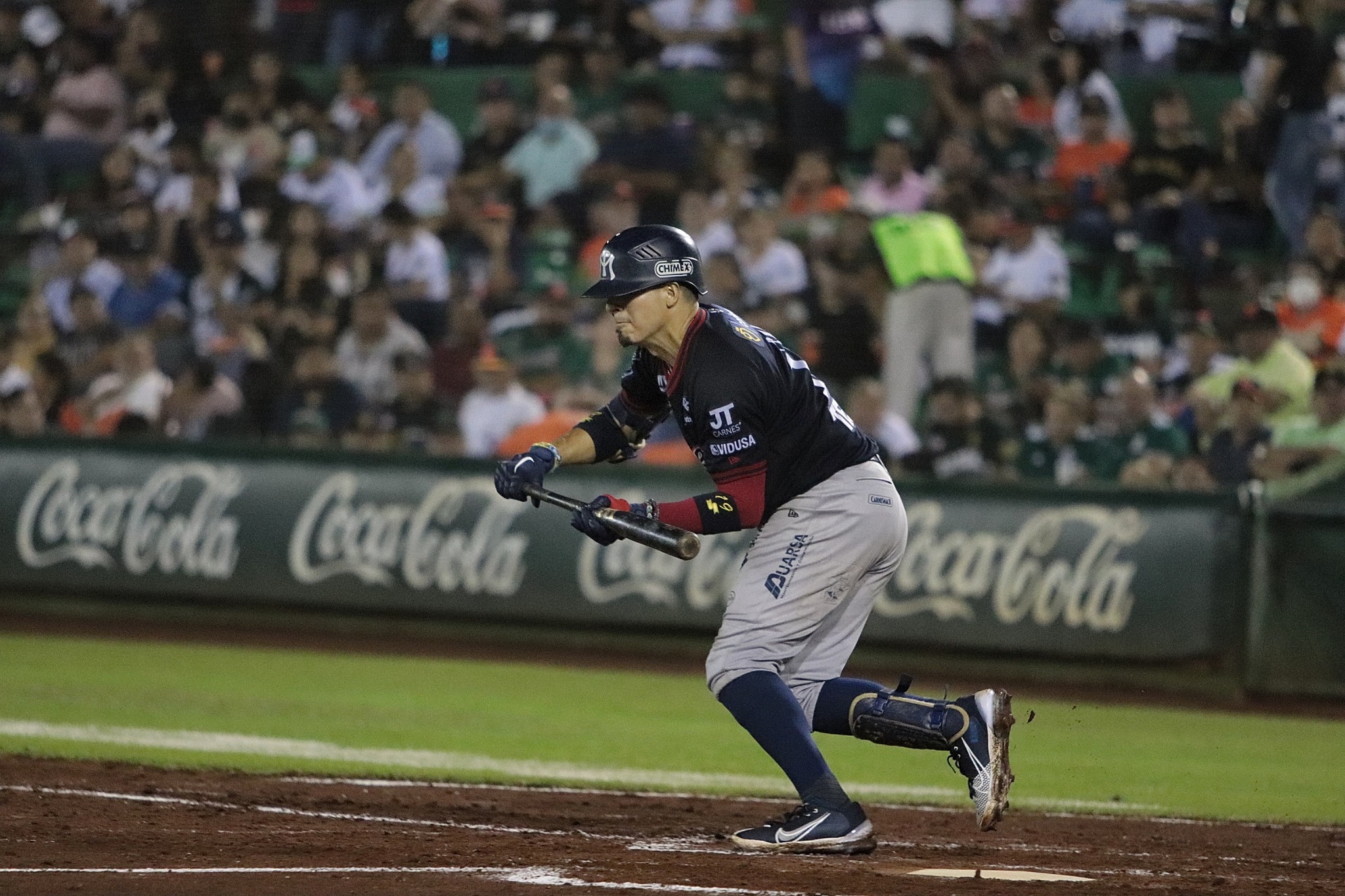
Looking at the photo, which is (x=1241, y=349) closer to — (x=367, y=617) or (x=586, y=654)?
(x=586, y=654)

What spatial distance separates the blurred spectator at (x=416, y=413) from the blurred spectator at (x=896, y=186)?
3.64m

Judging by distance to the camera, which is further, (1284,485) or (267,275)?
(267,275)

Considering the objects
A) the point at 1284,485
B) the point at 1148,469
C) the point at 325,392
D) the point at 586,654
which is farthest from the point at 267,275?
the point at 1284,485

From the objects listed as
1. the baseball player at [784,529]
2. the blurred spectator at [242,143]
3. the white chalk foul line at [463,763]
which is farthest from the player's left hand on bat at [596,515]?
the blurred spectator at [242,143]

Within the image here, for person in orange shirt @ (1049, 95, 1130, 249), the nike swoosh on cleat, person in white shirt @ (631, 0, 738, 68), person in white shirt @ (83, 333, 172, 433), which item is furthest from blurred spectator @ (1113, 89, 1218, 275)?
the nike swoosh on cleat

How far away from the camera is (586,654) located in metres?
12.3

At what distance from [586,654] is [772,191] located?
4.77m

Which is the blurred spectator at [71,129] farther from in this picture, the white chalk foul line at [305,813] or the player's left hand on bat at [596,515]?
the player's left hand on bat at [596,515]

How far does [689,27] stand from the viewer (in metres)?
16.8

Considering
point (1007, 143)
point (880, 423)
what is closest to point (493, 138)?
point (1007, 143)

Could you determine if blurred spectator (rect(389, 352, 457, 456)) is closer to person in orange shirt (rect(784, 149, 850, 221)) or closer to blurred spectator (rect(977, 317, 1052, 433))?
person in orange shirt (rect(784, 149, 850, 221))

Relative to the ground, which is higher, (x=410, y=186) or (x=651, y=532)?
(x=410, y=186)

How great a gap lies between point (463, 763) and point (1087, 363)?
611 centimetres

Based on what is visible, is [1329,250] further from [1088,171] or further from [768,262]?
[768,262]
